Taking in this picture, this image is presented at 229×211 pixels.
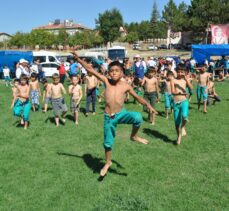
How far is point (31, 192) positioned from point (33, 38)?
101m

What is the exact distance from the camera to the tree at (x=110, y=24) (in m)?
87.9

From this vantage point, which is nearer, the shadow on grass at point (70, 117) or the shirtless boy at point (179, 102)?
the shirtless boy at point (179, 102)

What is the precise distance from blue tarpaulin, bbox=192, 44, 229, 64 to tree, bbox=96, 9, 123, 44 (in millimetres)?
59901

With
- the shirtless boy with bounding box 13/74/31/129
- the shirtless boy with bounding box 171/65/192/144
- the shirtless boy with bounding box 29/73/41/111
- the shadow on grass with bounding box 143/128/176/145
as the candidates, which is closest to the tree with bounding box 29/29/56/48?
the shirtless boy with bounding box 29/73/41/111

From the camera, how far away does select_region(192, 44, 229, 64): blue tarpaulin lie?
2829cm

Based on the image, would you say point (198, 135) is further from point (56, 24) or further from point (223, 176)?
point (56, 24)

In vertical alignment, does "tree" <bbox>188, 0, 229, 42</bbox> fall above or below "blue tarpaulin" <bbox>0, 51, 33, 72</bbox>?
above

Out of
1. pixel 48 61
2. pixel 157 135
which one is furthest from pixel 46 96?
pixel 48 61

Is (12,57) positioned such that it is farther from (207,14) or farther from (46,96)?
(207,14)

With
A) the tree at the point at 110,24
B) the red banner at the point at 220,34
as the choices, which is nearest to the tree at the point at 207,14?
the tree at the point at 110,24

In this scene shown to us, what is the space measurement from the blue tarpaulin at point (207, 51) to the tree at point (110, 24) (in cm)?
5990

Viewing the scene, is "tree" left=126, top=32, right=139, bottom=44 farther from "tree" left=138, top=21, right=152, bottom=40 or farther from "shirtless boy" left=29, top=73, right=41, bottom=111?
"shirtless boy" left=29, top=73, right=41, bottom=111

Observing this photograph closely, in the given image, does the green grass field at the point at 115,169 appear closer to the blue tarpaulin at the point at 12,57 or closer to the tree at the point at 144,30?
the blue tarpaulin at the point at 12,57

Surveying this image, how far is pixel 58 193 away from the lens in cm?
599
